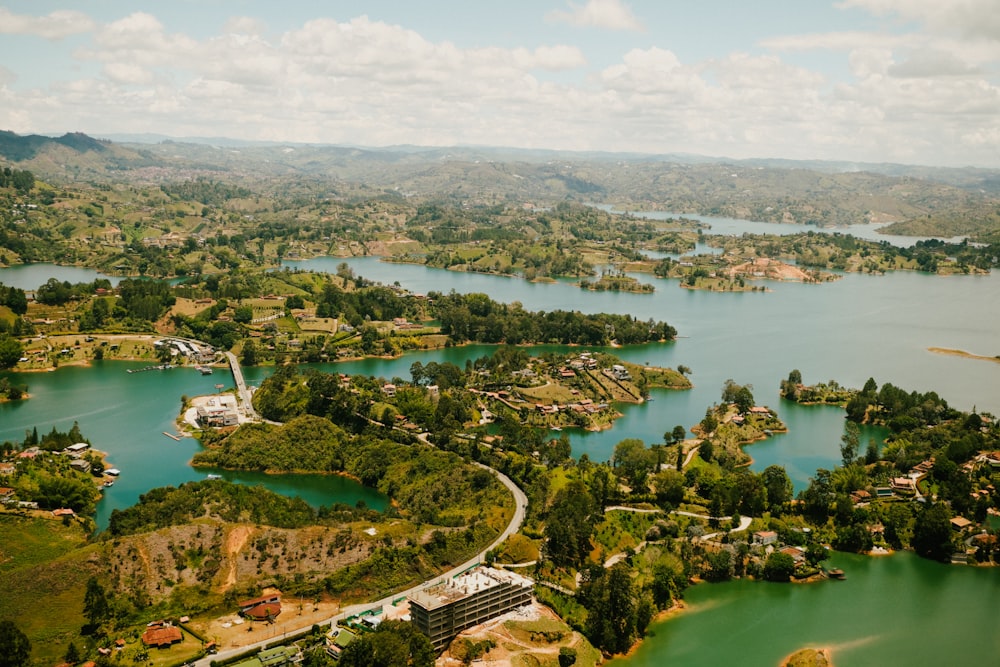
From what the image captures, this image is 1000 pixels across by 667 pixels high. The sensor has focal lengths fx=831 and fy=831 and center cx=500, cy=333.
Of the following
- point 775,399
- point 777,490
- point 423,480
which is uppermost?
point 777,490

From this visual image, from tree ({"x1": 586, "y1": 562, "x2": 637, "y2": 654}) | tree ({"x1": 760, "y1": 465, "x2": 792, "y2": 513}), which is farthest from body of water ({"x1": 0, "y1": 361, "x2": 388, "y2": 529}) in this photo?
tree ({"x1": 760, "y1": 465, "x2": 792, "y2": 513})

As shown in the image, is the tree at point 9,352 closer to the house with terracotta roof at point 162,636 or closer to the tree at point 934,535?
the house with terracotta roof at point 162,636

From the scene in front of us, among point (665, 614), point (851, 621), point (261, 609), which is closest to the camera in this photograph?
point (261, 609)

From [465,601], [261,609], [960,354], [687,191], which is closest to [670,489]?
[465,601]

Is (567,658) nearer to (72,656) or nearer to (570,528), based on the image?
(570,528)

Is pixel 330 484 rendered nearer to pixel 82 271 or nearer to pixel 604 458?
pixel 604 458

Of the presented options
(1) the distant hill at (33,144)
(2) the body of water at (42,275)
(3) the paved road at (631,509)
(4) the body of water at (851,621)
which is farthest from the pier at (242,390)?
(1) the distant hill at (33,144)

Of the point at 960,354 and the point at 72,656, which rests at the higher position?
the point at 960,354
